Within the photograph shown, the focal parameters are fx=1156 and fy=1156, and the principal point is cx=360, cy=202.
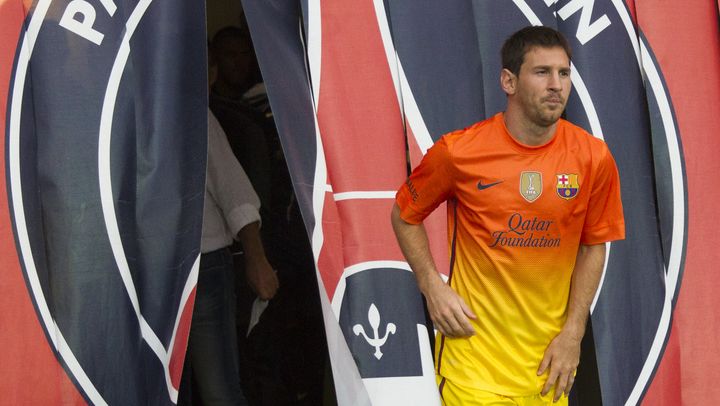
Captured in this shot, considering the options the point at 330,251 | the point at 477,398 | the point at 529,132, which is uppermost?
the point at 529,132

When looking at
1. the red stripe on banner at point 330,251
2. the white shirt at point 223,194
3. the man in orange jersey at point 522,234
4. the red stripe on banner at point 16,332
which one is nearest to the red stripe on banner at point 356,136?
the red stripe on banner at point 330,251

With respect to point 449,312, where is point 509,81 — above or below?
above

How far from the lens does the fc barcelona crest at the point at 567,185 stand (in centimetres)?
285

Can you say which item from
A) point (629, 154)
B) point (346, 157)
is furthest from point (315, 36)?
point (629, 154)

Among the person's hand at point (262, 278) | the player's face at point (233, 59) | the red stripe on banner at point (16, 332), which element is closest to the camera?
the red stripe on banner at point (16, 332)

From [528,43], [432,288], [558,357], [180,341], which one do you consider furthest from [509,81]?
[180,341]

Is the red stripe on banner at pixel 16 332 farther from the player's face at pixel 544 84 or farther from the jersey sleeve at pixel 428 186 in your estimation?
the player's face at pixel 544 84

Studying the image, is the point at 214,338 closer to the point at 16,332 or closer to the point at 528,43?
the point at 16,332

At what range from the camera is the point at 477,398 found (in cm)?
285

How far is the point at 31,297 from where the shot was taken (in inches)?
131

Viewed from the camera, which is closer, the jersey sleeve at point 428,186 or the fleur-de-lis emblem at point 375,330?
the jersey sleeve at point 428,186

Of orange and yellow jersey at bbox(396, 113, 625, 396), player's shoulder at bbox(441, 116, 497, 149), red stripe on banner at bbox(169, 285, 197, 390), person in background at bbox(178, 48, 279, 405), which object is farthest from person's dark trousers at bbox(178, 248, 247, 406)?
player's shoulder at bbox(441, 116, 497, 149)

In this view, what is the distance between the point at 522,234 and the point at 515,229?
0.02 meters

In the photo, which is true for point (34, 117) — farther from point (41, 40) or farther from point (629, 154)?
point (629, 154)
